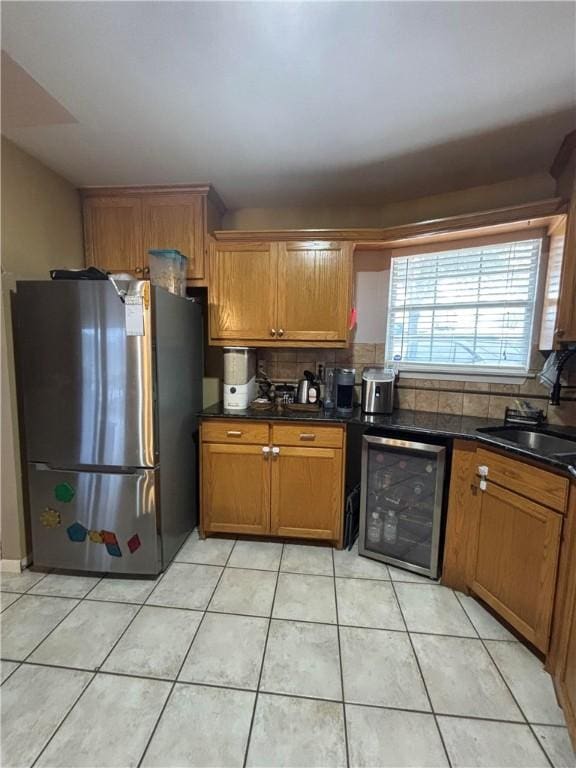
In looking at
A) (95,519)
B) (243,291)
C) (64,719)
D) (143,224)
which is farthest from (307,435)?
(143,224)

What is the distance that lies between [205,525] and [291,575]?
704 millimetres

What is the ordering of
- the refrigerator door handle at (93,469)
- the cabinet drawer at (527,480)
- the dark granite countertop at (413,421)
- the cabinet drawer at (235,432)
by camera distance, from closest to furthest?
the cabinet drawer at (527,480) → the dark granite countertop at (413,421) → the refrigerator door handle at (93,469) → the cabinet drawer at (235,432)

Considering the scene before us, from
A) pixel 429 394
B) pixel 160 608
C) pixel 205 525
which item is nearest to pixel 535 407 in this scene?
pixel 429 394

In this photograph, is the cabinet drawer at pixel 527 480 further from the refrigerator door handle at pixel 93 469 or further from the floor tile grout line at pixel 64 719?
the floor tile grout line at pixel 64 719

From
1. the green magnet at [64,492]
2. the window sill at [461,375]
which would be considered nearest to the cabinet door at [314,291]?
the window sill at [461,375]

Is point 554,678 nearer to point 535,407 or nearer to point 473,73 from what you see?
point 535,407

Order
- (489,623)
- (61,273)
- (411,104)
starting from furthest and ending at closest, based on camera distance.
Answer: (61,273) < (489,623) < (411,104)

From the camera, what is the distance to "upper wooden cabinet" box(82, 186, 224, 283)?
7.55 ft

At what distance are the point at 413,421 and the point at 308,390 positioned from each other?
0.79m

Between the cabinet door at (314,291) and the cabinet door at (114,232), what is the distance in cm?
106

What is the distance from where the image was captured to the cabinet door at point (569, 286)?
5.34 feet

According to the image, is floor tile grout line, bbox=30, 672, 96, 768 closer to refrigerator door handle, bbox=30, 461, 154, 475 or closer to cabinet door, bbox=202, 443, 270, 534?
refrigerator door handle, bbox=30, 461, 154, 475

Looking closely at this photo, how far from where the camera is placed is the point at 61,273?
1764 millimetres

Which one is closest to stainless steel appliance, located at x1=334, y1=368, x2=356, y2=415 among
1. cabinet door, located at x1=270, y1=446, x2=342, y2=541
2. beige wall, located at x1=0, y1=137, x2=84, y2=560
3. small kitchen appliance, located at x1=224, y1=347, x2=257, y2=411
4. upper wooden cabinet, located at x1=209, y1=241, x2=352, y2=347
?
upper wooden cabinet, located at x1=209, y1=241, x2=352, y2=347
